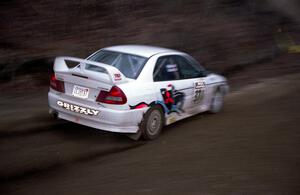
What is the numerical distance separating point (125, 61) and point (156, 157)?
1.84 meters

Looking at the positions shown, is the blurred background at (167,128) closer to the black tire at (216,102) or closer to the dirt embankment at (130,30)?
the dirt embankment at (130,30)

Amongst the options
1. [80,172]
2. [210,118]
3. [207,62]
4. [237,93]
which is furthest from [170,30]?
[80,172]

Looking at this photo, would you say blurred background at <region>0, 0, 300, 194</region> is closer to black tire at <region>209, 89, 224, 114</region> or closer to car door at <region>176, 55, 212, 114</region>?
black tire at <region>209, 89, 224, 114</region>

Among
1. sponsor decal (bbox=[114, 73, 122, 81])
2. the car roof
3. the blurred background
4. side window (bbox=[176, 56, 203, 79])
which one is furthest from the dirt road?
the car roof

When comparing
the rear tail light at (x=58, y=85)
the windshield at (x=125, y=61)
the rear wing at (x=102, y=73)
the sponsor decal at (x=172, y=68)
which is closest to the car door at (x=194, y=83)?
the sponsor decal at (x=172, y=68)

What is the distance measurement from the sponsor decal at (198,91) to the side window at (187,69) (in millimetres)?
156

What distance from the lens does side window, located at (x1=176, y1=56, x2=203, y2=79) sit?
7.91 m

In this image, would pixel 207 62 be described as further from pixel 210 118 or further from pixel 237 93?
pixel 210 118

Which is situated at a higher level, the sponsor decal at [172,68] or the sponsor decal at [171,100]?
the sponsor decal at [172,68]

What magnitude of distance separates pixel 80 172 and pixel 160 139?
2071 millimetres

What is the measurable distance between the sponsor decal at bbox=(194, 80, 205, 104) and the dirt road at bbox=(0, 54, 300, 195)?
1.68 ft

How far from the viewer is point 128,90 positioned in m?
6.61

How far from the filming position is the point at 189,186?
17.3 ft

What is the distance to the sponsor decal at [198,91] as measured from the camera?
813 centimetres
